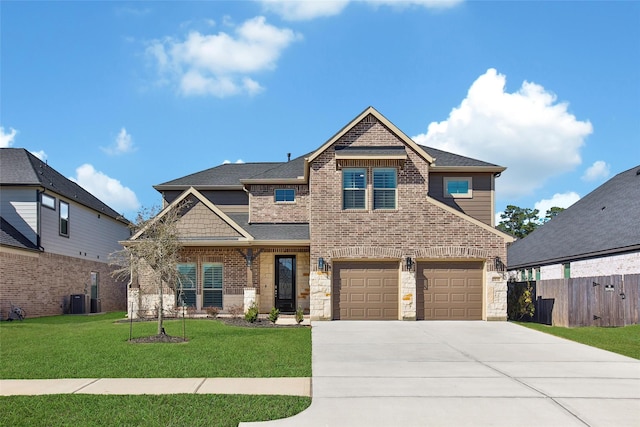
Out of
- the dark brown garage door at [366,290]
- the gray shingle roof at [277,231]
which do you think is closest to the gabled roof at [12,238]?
the gray shingle roof at [277,231]

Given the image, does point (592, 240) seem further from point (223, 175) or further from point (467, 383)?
point (467, 383)

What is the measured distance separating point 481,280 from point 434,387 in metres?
11.9

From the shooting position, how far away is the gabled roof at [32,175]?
24.5 m

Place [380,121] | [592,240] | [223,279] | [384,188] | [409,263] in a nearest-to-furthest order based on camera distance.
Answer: [409,263] < [384,188] < [380,121] < [223,279] < [592,240]

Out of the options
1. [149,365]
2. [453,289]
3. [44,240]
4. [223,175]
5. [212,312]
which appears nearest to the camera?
[149,365]

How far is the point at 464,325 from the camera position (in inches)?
731

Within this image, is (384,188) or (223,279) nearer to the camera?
(384,188)

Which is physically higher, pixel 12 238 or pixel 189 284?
pixel 12 238

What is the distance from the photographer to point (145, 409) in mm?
7332

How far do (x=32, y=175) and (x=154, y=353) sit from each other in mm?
16609

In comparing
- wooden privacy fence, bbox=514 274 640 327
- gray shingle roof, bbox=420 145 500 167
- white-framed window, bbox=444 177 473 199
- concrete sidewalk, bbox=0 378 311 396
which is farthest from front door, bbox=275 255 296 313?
concrete sidewalk, bbox=0 378 311 396

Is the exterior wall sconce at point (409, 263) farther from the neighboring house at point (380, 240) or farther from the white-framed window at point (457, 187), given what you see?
the white-framed window at point (457, 187)

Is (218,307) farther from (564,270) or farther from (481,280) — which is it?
(564,270)

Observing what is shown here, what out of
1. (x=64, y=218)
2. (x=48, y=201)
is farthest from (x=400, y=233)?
(x=64, y=218)
